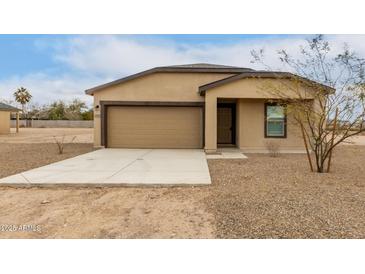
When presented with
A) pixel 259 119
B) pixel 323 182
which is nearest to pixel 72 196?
pixel 323 182

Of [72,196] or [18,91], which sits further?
[18,91]

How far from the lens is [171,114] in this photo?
14.1m

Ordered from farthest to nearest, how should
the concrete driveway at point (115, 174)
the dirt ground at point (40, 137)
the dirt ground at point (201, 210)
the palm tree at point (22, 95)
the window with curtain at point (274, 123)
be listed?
the palm tree at point (22, 95), the dirt ground at point (40, 137), the window with curtain at point (274, 123), the concrete driveway at point (115, 174), the dirt ground at point (201, 210)

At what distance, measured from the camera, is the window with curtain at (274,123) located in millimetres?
13117

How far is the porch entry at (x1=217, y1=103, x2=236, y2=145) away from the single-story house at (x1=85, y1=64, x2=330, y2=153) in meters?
0.20

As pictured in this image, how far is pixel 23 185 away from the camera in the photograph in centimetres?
611

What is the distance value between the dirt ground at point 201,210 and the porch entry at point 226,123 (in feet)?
26.0

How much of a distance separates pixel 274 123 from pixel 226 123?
263 cm

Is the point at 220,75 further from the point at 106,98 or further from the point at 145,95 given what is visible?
the point at 106,98

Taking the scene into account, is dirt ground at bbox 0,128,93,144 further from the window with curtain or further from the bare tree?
the bare tree

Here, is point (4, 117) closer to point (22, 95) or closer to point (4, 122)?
point (4, 122)

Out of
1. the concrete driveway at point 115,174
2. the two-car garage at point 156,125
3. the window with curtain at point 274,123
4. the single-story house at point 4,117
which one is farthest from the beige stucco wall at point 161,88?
the single-story house at point 4,117

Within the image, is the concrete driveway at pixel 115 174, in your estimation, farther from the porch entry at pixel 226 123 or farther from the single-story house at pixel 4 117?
the single-story house at pixel 4 117
